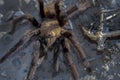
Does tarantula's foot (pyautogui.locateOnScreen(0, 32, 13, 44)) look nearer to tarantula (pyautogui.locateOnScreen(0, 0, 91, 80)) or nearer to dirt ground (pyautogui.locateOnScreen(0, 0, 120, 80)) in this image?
dirt ground (pyautogui.locateOnScreen(0, 0, 120, 80))

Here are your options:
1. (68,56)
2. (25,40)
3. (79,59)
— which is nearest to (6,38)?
(25,40)

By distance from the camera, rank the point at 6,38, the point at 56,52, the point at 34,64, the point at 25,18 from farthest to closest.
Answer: the point at 6,38, the point at 25,18, the point at 56,52, the point at 34,64

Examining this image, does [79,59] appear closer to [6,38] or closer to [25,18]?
[25,18]

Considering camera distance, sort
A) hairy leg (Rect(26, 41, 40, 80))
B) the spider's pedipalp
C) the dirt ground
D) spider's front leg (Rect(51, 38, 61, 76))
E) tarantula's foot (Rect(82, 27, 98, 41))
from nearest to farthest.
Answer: hairy leg (Rect(26, 41, 40, 80))
the spider's pedipalp
spider's front leg (Rect(51, 38, 61, 76))
the dirt ground
tarantula's foot (Rect(82, 27, 98, 41))

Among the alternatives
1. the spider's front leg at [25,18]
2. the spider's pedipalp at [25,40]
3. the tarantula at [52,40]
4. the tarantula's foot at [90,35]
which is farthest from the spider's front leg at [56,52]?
the tarantula's foot at [90,35]

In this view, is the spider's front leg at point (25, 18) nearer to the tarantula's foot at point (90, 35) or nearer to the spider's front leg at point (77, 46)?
the spider's front leg at point (77, 46)

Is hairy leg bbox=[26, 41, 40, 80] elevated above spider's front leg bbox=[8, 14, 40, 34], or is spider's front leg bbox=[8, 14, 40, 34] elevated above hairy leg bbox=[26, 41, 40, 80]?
spider's front leg bbox=[8, 14, 40, 34]

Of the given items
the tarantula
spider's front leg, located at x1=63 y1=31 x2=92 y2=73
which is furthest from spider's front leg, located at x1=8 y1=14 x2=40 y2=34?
spider's front leg, located at x1=63 y1=31 x2=92 y2=73

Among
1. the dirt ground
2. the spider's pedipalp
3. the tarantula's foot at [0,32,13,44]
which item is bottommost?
the dirt ground

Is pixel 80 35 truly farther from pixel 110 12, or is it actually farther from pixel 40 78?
pixel 40 78
